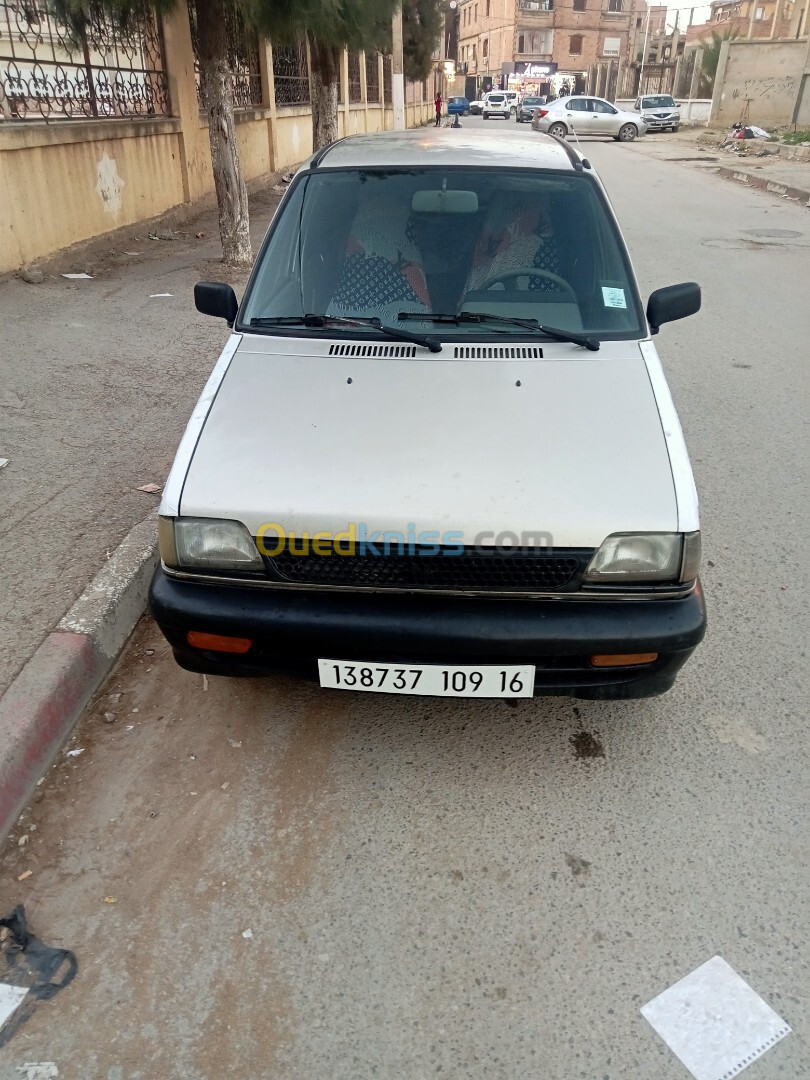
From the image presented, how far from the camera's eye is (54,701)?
111 inches

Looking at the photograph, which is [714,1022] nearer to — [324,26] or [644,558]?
[644,558]

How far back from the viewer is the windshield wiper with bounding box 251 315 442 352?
116 inches

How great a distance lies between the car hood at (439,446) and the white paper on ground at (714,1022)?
3.81ft

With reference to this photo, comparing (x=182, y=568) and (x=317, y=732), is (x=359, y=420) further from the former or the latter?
(x=317, y=732)

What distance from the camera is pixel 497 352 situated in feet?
9.59

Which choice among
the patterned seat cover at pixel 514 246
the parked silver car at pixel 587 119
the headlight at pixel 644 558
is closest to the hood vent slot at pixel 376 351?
the patterned seat cover at pixel 514 246

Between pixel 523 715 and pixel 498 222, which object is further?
pixel 498 222

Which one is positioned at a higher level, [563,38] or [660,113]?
[563,38]

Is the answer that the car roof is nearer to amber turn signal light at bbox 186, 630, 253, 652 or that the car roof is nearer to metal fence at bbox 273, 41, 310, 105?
amber turn signal light at bbox 186, 630, 253, 652

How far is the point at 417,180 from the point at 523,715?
2.24 m

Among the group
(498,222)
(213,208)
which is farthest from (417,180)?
(213,208)

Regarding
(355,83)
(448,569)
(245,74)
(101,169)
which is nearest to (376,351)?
(448,569)

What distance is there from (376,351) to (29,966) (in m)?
2.16

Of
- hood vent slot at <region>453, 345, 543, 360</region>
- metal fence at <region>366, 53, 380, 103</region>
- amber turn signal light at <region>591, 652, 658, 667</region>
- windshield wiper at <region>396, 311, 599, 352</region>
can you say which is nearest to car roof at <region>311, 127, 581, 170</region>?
windshield wiper at <region>396, 311, 599, 352</region>
